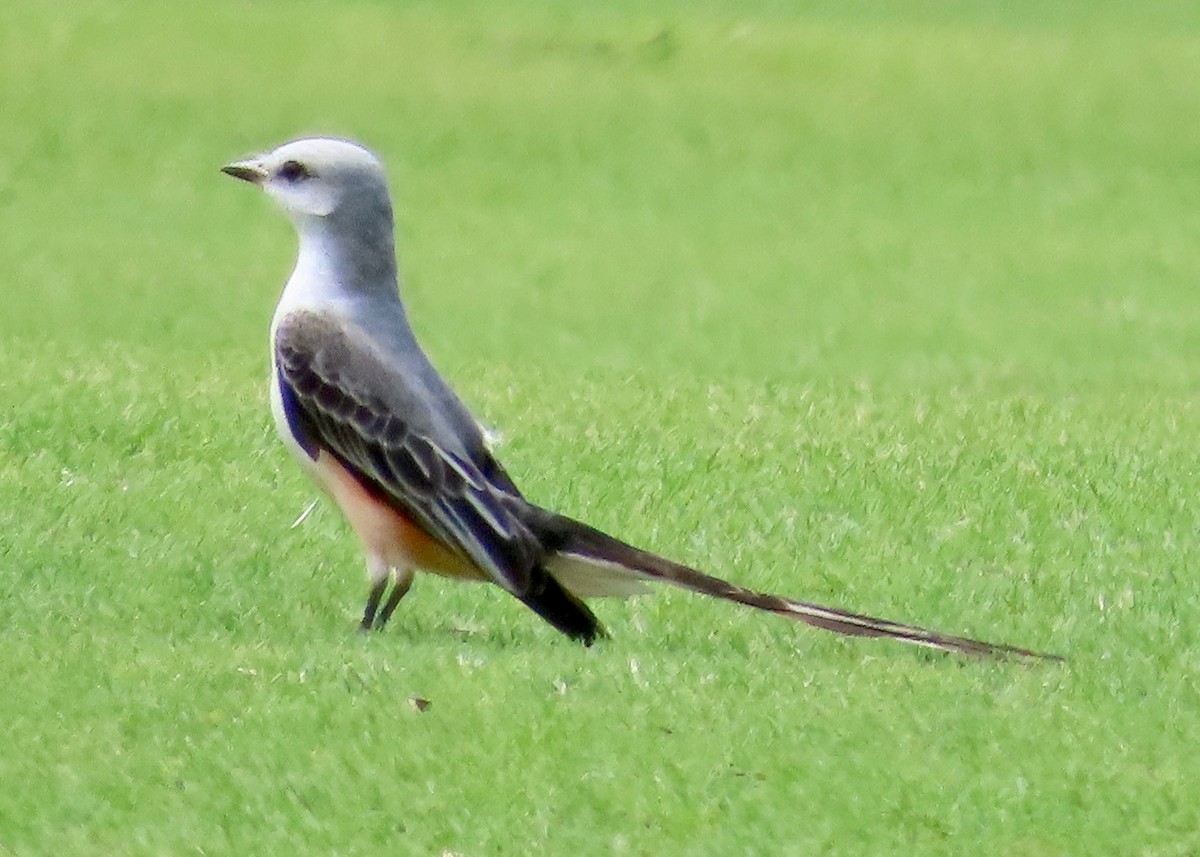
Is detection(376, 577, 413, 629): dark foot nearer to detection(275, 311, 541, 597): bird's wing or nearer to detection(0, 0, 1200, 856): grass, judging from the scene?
detection(0, 0, 1200, 856): grass

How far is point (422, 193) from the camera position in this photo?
23.4 metres

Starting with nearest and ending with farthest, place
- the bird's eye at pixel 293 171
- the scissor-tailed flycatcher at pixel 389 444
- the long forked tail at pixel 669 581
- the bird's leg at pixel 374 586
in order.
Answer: the long forked tail at pixel 669 581
the scissor-tailed flycatcher at pixel 389 444
the bird's leg at pixel 374 586
the bird's eye at pixel 293 171

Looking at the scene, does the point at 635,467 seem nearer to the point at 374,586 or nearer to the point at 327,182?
the point at 374,586

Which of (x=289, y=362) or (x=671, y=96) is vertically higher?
(x=289, y=362)

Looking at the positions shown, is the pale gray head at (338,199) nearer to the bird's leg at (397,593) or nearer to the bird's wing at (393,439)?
the bird's wing at (393,439)

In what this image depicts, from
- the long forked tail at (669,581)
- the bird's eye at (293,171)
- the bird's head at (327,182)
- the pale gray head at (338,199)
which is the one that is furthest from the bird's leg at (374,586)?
the bird's eye at (293,171)

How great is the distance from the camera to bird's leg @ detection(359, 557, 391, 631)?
25.2 ft

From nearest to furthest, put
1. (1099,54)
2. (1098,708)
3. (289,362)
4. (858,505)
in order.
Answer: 1. (1098,708)
2. (289,362)
3. (858,505)
4. (1099,54)

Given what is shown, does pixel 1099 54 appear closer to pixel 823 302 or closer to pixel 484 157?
pixel 484 157

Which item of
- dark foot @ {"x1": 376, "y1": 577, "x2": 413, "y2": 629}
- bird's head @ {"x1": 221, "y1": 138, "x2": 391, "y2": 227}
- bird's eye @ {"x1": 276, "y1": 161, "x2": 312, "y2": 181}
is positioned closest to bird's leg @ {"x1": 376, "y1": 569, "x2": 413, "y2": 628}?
dark foot @ {"x1": 376, "y1": 577, "x2": 413, "y2": 629}

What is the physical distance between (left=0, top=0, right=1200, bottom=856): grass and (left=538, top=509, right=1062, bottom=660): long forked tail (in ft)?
0.39

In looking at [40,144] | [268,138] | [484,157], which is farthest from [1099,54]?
[40,144]

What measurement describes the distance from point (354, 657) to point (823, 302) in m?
12.2

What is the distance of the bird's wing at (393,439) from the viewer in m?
7.38
